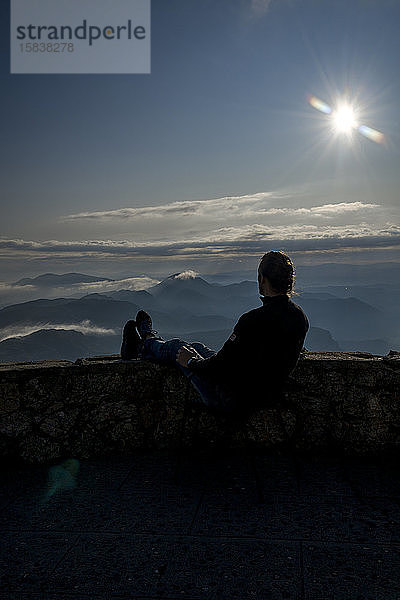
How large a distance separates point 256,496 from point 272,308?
5.01ft

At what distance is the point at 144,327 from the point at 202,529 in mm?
2769

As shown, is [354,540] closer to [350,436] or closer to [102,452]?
[350,436]

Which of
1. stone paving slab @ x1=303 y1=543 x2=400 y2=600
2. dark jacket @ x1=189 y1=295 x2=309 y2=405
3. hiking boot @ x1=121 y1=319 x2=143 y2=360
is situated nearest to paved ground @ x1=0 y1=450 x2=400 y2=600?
stone paving slab @ x1=303 y1=543 x2=400 y2=600

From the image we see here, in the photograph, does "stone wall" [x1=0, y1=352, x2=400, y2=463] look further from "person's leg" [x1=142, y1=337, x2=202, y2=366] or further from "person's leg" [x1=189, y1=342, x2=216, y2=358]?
"person's leg" [x1=189, y1=342, x2=216, y2=358]

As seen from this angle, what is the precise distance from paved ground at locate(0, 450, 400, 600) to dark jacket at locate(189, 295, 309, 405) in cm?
87

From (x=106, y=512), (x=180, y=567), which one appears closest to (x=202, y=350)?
(x=106, y=512)

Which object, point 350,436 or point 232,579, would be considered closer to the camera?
point 232,579

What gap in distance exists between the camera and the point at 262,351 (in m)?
3.99

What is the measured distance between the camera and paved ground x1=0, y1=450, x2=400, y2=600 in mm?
2889

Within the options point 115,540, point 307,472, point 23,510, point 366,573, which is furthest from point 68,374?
point 366,573

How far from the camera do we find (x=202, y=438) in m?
5.12

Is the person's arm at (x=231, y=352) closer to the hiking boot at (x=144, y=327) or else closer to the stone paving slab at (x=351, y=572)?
the stone paving slab at (x=351, y=572)

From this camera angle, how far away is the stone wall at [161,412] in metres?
4.95

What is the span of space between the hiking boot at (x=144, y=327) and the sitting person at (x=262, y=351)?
5.15ft
